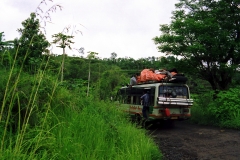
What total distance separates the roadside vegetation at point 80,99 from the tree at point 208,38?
5 cm

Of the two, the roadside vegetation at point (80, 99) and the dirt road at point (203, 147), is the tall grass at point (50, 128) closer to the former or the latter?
the roadside vegetation at point (80, 99)

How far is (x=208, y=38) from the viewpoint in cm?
1170

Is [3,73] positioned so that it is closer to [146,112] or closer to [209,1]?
[146,112]

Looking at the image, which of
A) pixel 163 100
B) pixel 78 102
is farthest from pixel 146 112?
pixel 78 102

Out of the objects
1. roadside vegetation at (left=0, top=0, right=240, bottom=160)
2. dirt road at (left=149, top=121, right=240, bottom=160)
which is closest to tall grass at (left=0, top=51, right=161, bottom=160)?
roadside vegetation at (left=0, top=0, right=240, bottom=160)

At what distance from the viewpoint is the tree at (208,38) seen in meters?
11.9

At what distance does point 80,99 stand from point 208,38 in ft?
27.2

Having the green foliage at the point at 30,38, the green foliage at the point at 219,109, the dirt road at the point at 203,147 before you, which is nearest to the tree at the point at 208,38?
the green foliage at the point at 219,109

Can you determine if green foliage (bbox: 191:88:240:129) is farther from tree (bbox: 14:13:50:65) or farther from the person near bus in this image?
tree (bbox: 14:13:50:65)

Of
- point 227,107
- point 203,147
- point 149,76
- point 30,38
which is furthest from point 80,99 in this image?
point 227,107

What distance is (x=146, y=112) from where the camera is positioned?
10.9 m

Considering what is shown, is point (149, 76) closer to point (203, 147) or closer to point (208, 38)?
point (208, 38)

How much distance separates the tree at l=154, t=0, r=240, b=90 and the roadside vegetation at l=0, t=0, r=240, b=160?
1.9 inches

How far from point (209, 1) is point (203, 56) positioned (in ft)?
10.1
